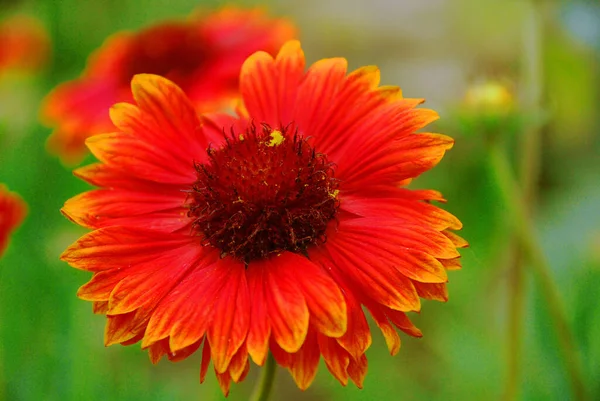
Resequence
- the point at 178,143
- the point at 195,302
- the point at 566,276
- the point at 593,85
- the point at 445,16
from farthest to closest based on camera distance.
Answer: the point at 445,16 < the point at 593,85 < the point at 566,276 < the point at 178,143 < the point at 195,302

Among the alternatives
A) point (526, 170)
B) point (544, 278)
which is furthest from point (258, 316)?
point (526, 170)

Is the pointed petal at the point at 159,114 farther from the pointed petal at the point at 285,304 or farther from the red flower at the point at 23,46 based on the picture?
the red flower at the point at 23,46

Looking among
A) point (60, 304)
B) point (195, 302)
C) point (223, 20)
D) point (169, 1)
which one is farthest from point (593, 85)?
point (195, 302)

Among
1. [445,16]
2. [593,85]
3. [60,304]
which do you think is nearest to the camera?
[60,304]

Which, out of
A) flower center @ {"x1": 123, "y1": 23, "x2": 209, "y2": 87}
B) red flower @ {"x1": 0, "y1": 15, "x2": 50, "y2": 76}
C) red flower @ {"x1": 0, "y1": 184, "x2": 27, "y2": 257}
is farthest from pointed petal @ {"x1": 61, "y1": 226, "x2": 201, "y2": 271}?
red flower @ {"x1": 0, "y1": 15, "x2": 50, "y2": 76}

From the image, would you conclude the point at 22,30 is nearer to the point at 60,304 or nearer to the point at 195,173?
the point at 60,304

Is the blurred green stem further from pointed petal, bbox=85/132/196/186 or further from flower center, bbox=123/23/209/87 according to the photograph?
flower center, bbox=123/23/209/87

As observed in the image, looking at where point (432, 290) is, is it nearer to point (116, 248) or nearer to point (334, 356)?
point (334, 356)

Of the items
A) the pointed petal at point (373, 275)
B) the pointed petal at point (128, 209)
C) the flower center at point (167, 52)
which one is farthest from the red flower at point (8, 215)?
the flower center at point (167, 52)
